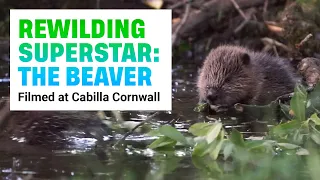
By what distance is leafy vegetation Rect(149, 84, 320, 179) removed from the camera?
329cm

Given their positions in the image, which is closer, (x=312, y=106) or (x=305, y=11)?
(x=312, y=106)

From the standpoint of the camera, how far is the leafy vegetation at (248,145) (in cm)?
329

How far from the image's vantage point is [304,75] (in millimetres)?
5520

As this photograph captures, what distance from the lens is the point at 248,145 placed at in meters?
3.52

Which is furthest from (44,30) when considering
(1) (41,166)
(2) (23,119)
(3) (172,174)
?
(3) (172,174)

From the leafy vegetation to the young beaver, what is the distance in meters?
1.58

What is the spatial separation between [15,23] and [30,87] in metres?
1.40

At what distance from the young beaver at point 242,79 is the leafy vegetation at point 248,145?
1.58 m

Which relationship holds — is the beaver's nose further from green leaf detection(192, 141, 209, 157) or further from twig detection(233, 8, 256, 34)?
twig detection(233, 8, 256, 34)

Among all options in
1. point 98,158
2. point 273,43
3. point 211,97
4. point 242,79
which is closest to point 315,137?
point 98,158

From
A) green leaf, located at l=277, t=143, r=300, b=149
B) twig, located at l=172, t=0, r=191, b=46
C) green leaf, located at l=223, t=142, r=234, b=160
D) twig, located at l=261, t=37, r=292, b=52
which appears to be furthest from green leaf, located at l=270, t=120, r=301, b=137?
twig, located at l=172, t=0, r=191, b=46

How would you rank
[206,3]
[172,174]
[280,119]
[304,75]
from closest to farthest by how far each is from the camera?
[172,174] < [280,119] < [304,75] < [206,3]

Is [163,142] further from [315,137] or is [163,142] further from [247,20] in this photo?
[247,20]

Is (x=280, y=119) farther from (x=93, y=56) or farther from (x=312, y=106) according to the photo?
(x=93, y=56)
